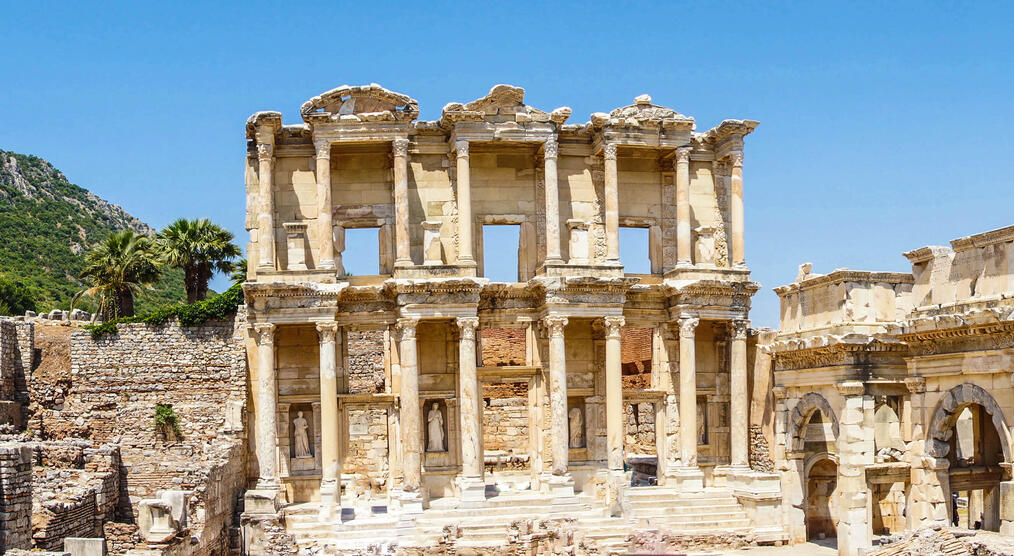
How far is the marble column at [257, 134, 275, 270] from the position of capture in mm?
26375

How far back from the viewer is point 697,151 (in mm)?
29328

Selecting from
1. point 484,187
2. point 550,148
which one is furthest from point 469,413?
point 550,148

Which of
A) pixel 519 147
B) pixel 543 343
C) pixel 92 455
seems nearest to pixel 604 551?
pixel 543 343

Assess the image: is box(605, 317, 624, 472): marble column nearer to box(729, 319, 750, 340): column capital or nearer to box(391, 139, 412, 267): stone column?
box(729, 319, 750, 340): column capital

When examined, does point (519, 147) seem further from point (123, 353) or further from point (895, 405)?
point (123, 353)

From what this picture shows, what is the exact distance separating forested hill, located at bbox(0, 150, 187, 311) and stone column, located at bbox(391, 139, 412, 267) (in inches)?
1185

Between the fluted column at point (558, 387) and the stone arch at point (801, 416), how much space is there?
5465 millimetres

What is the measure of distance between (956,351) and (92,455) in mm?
19794

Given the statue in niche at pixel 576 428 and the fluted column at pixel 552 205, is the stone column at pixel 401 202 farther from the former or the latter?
the statue in niche at pixel 576 428

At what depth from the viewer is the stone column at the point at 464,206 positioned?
2658cm

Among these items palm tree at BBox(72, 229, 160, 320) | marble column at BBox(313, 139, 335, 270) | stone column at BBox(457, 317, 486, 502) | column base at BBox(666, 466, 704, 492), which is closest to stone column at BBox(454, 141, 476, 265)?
stone column at BBox(457, 317, 486, 502)

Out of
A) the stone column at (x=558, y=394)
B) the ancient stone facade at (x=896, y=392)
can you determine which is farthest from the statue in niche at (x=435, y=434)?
the ancient stone facade at (x=896, y=392)

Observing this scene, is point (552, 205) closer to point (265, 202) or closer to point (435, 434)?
point (435, 434)

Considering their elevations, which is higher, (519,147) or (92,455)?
(519,147)
